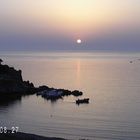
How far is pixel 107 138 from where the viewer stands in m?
55.7

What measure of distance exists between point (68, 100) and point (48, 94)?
7.18 m

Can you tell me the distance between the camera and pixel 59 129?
62.2m

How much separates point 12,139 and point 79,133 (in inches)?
843

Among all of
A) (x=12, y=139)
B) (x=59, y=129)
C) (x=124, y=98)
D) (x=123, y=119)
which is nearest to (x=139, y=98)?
(x=124, y=98)

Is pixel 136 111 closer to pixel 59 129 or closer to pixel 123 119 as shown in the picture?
pixel 123 119

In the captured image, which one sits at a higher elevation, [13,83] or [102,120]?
[13,83]

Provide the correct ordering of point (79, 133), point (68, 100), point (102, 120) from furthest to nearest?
point (68, 100) → point (102, 120) → point (79, 133)

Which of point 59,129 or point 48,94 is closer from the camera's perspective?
point 59,129

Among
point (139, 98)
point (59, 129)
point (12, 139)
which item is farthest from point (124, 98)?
point (12, 139)

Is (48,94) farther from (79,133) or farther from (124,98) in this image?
(79,133)

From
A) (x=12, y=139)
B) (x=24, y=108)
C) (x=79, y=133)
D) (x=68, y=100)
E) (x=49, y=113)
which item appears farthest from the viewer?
(x=68, y=100)

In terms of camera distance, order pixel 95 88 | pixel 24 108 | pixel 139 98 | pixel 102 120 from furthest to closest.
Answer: pixel 95 88
pixel 139 98
pixel 24 108
pixel 102 120

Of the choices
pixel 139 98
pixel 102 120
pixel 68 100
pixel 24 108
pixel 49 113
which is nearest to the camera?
pixel 102 120

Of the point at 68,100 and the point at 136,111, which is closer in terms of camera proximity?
the point at 136,111
